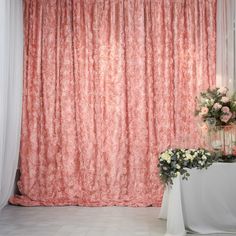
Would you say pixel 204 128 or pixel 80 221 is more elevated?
pixel 204 128

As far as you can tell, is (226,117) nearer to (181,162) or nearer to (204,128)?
(204,128)

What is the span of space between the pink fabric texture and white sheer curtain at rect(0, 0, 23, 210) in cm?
26

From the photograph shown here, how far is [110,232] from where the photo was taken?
4.21m

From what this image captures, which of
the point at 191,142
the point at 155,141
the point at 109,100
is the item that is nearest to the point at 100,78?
the point at 109,100

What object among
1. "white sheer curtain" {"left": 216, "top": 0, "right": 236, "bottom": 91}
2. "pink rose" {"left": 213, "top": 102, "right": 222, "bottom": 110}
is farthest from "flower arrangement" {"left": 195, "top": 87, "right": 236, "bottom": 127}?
"white sheer curtain" {"left": 216, "top": 0, "right": 236, "bottom": 91}

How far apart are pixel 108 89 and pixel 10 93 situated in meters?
1.44

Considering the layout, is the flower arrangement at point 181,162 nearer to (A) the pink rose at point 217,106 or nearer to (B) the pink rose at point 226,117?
(B) the pink rose at point 226,117

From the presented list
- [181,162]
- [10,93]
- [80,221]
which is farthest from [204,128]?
[10,93]

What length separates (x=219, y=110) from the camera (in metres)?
4.32

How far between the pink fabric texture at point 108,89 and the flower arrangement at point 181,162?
1.63m

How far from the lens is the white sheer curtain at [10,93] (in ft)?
16.2

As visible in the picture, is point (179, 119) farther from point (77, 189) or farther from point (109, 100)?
point (77, 189)

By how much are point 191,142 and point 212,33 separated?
1.69 meters

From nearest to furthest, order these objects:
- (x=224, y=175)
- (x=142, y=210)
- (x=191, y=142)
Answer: (x=224, y=175) → (x=142, y=210) → (x=191, y=142)
